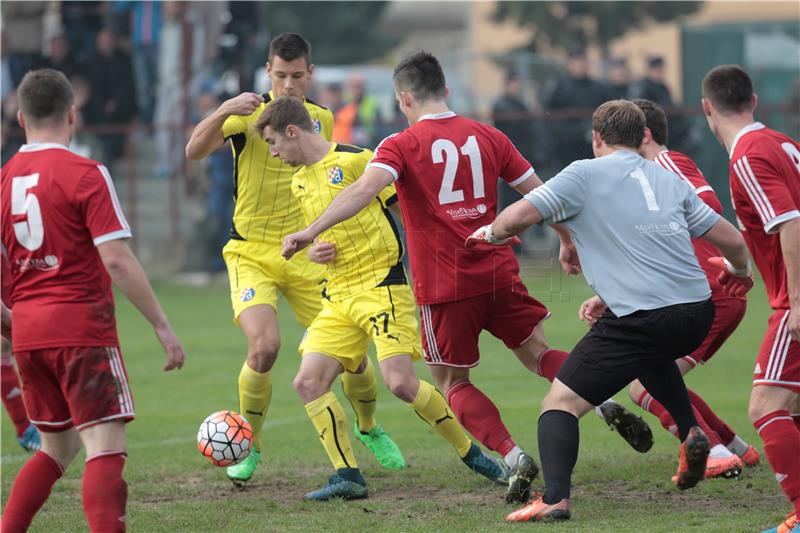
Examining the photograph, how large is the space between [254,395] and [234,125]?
1.74 meters

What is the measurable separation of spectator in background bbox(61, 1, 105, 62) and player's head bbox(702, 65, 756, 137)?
19.0 metres

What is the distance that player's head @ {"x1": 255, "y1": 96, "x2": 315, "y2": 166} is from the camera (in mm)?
7316

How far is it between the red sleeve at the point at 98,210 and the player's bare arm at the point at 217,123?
85.1 inches

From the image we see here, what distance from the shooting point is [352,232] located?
292 inches

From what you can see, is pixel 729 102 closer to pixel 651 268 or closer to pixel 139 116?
pixel 651 268

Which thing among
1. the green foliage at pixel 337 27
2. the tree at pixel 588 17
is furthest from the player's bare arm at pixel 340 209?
the green foliage at pixel 337 27

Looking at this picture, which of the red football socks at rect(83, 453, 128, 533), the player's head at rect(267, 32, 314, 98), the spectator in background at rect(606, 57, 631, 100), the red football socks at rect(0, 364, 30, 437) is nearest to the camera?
the red football socks at rect(83, 453, 128, 533)

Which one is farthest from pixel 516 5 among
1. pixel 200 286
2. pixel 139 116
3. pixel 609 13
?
pixel 200 286

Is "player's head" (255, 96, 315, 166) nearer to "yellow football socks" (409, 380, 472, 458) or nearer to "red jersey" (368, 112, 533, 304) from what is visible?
"red jersey" (368, 112, 533, 304)

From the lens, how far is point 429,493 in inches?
289

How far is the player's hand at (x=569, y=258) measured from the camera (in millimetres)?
6914

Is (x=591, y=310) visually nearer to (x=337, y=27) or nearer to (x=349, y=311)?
(x=349, y=311)

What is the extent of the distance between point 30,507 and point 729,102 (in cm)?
399

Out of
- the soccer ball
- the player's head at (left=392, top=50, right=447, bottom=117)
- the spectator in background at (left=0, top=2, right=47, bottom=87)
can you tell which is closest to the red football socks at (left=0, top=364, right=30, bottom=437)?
the soccer ball
